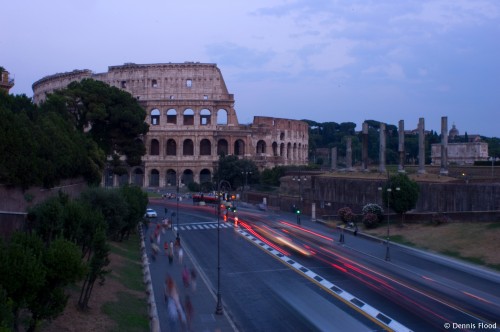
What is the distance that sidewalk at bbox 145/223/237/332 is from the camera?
16859 mm

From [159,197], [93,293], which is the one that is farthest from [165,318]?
[159,197]

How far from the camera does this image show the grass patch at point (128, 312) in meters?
16.3

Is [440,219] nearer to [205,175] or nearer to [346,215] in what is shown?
[346,215]

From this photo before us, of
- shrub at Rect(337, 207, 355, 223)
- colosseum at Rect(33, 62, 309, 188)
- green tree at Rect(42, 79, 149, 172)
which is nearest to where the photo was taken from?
shrub at Rect(337, 207, 355, 223)

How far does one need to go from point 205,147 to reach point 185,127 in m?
4.75

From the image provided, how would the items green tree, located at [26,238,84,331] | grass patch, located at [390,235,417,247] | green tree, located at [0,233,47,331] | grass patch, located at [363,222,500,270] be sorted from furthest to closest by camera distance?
grass patch, located at [390,235,417,247] → grass patch, located at [363,222,500,270] → green tree, located at [26,238,84,331] → green tree, located at [0,233,47,331]

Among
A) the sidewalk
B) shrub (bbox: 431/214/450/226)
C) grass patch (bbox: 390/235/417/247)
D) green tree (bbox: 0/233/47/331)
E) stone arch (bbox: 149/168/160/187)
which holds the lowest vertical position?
the sidewalk

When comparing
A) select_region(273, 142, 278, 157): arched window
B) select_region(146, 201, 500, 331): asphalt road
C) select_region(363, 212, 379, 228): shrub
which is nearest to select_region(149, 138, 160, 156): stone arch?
select_region(273, 142, 278, 157): arched window

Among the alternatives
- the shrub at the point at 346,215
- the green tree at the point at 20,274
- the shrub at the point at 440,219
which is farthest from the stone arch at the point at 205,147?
the green tree at the point at 20,274

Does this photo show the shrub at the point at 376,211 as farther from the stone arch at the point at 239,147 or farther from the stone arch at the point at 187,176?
the stone arch at the point at 239,147

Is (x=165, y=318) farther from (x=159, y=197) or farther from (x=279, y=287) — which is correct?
(x=159, y=197)

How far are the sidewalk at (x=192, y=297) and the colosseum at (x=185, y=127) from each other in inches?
2100

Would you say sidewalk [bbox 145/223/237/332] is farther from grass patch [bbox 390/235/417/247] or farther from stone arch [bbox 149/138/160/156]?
stone arch [bbox 149/138/160/156]

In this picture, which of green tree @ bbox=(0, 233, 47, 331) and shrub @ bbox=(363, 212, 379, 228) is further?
shrub @ bbox=(363, 212, 379, 228)
